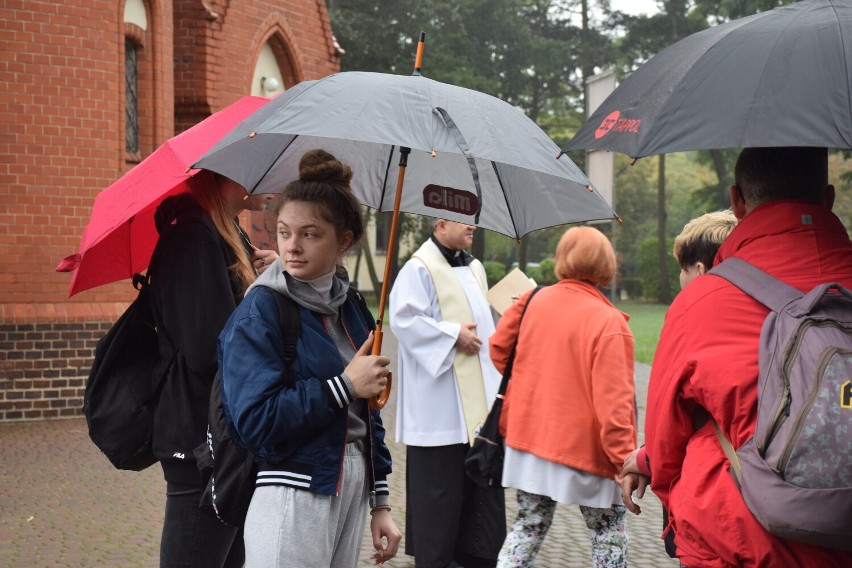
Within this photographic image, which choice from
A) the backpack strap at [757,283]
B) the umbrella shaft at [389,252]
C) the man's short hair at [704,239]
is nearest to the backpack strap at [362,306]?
the umbrella shaft at [389,252]

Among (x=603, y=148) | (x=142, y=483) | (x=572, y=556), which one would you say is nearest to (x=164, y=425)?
(x=603, y=148)

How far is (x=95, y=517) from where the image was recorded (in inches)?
299

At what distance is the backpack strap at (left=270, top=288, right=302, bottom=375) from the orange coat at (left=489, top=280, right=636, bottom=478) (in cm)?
225

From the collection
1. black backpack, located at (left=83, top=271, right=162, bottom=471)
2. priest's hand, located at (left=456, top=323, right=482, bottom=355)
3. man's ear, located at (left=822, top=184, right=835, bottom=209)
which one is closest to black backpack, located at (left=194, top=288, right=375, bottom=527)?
black backpack, located at (left=83, top=271, right=162, bottom=471)

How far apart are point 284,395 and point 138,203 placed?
1064mm

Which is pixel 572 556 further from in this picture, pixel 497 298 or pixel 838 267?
pixel 838 267

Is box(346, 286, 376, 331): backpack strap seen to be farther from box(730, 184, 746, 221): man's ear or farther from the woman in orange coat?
the woman in orange coat

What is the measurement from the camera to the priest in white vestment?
6.46m

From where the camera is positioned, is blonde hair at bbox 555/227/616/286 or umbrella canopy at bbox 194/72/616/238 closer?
umbrella canopy at bbox 194/72/616/238

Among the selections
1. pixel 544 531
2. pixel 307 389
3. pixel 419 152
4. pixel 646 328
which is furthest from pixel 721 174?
pixel 307 389

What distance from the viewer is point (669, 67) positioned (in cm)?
309

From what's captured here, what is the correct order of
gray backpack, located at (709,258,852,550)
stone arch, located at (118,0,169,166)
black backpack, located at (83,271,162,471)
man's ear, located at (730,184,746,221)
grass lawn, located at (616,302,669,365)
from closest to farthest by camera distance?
1. gray backpack, located at (709,258,852,550)
2. man's ear, located at (730,184,746,221)
3. black backpack, located at (83,271,162,471)
4. stone arch, located at (118,0,169,166)
5. grass lawn, located at (616,302,669,365)

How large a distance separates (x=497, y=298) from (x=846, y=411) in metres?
4.36

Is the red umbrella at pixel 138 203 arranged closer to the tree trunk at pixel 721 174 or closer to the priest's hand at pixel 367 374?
the priest's hand at pixel 367 374
